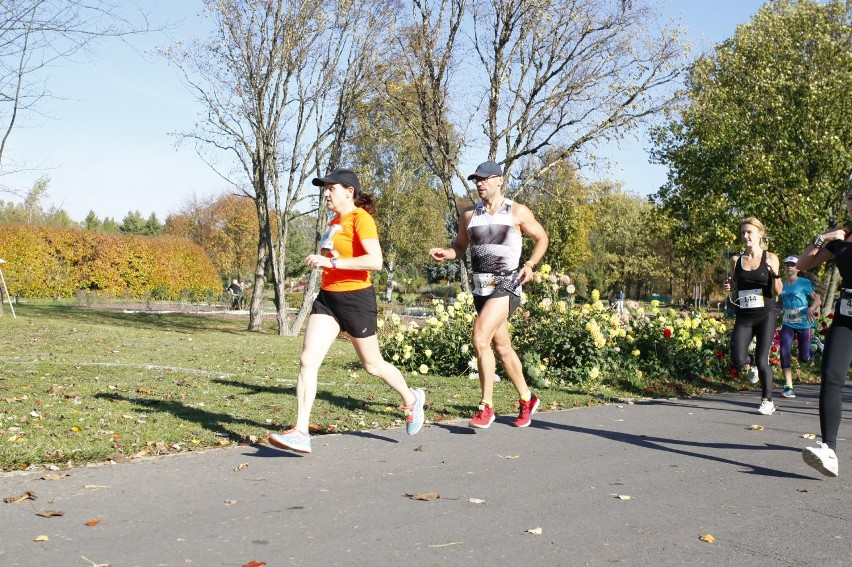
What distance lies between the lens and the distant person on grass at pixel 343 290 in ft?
18.7

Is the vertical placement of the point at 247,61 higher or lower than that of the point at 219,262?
higher

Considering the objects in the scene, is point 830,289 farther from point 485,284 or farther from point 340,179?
point 340,179

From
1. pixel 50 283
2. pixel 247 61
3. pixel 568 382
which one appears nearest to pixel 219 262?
pixel 50 283

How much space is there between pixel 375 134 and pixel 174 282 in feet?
57.4

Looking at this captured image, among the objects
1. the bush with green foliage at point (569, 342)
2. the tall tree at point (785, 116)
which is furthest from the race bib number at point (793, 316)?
the tall tree at point (785, 116)

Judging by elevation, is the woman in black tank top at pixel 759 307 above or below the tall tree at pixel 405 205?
below

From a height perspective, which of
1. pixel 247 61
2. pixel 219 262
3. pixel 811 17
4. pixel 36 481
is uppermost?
pixel 811 17

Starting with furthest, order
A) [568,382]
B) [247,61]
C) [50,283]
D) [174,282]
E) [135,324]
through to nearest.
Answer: [174,282], [50,283], [135,324], [247,61], [568,382]

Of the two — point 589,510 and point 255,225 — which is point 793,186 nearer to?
point 589,510

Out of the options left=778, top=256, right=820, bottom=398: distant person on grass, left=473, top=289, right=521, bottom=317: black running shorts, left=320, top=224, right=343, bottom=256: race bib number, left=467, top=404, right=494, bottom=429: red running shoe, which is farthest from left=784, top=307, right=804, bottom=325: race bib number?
left=320, top=224, right=343, bottom=256: race bib number

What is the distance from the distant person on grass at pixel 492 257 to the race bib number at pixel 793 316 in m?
6.40

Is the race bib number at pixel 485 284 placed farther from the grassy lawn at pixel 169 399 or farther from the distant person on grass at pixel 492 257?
the grassy lawn at pixel 169 399

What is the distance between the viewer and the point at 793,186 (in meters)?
27.1

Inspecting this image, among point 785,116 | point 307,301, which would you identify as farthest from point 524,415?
point 785,116
